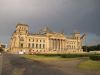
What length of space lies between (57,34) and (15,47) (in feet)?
128

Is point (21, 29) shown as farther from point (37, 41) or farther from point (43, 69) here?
point (43, 69)

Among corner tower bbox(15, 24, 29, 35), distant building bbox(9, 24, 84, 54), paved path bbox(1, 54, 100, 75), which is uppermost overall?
corner tower bbox(15, 24, 29, 35)

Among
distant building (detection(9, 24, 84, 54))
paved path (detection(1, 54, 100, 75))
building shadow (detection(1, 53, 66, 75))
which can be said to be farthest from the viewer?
distant building (detection(9, 24, 84, 54))

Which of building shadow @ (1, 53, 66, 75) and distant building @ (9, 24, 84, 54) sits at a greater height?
distant building @ (9, 24, 84, 54)

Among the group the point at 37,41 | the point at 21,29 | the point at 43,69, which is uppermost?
the point at 21,29

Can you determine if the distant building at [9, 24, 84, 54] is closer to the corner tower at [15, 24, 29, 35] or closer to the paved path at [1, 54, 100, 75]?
the corner tower at [15, 24, 29, 35]

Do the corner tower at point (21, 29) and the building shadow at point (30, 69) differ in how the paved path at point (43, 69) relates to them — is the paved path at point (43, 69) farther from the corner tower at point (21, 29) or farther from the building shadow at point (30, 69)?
the corner tower at point (21, 29)

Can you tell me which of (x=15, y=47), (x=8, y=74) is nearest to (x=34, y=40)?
(x=15, y=47)

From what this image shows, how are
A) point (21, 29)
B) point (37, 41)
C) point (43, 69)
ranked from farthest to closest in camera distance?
point (37, 41)
point (21, 29)
point (43, 69)

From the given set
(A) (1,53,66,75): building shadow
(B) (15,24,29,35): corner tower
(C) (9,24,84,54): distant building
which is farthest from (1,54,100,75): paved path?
(B) (15,24,29,35): corner tower

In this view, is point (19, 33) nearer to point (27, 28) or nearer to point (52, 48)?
point (27, 28)

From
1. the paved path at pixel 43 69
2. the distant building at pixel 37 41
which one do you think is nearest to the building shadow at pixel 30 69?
the paved path at pixel 43 69

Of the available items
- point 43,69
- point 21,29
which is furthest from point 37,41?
point 43,69

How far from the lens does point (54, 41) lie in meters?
196
